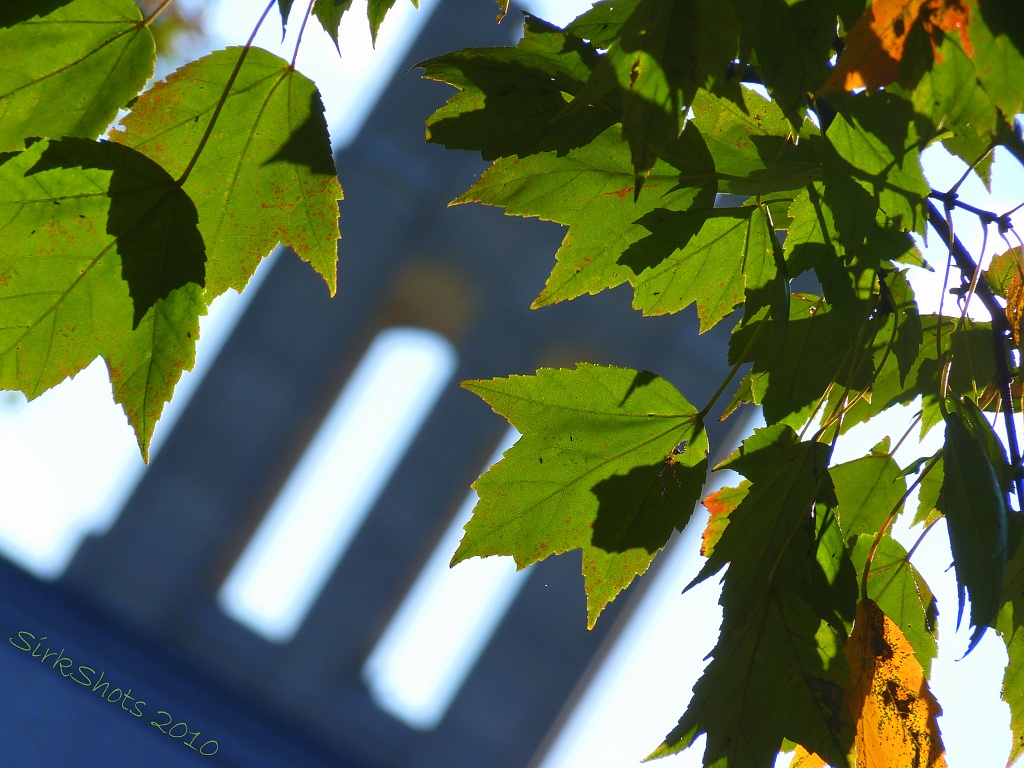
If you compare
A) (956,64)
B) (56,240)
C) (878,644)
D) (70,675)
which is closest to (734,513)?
(878,644)

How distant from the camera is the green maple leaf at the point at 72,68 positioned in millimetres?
312

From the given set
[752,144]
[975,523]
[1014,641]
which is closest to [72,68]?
[752,144]

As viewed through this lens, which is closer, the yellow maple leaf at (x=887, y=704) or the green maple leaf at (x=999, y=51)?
the green maple leaf at (x=999, y=51)

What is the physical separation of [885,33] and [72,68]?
296mm

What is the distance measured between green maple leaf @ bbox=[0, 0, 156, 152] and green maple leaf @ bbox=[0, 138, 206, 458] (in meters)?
0.03

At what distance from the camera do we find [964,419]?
337 mm

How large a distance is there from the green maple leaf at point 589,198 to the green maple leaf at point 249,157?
2.6 inches

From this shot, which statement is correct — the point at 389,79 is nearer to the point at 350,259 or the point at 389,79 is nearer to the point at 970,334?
the point at 350,259

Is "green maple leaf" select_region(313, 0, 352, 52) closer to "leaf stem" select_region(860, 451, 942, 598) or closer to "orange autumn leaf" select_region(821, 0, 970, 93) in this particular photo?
"orange autumn leaf" select_region(821, 0, 970, 93)

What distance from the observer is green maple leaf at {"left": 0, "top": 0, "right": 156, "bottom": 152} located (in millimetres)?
312

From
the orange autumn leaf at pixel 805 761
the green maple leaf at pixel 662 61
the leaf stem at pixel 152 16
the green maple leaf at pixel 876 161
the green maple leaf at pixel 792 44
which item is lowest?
the orange autumn leaf at pixel 805 761

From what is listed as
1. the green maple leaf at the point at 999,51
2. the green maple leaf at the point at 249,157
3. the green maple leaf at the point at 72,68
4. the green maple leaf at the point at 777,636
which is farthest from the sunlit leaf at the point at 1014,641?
the green maple leaf at the point at 72,68

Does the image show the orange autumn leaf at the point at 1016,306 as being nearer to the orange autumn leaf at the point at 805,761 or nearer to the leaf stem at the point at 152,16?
the orange autumn leaf at the point at 805,761

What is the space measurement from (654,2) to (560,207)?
0.14m
